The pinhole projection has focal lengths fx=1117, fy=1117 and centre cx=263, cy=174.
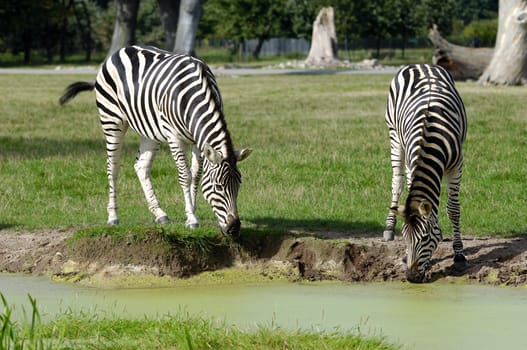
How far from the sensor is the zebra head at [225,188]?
10.7 m

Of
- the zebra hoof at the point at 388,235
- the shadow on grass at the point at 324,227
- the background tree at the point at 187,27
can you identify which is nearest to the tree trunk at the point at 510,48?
the background tree at the point at 187,27

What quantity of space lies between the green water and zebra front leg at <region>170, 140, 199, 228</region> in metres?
1.54

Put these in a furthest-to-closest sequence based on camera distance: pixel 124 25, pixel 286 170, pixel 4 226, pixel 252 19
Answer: pixel 252 19, pixel 124 25, pixel 286 170, pixel 4 226

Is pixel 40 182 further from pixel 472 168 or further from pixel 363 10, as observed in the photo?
pixel 363 10

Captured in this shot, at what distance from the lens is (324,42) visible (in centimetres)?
5984

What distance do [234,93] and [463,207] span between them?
2115cm

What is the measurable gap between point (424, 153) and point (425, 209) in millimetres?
Answer: 681

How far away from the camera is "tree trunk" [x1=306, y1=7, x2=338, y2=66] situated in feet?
195

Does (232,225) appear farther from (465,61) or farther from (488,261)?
(465,61)

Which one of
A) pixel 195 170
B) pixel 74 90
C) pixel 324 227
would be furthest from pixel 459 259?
pixel 74 90

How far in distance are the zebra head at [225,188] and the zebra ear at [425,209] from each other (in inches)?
71.7

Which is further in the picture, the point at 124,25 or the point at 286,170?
the point at 124,25

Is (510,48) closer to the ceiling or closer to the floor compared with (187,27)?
closer to the ceiling

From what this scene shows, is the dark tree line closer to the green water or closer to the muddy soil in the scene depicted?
the muddy soil
